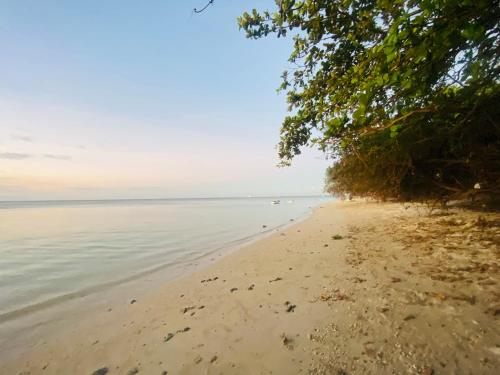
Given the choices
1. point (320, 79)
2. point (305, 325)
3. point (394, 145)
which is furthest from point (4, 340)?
point (394, 145)

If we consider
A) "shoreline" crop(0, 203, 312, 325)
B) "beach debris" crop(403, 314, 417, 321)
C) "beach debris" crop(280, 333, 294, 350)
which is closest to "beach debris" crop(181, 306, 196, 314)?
"beach debris" crop(280, 333, 294, 350)

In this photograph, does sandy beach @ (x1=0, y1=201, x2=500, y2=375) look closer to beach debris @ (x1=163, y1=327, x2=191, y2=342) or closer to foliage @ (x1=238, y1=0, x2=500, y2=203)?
beach debris @ (x1=163, y1=327, x2=191, y2=342)

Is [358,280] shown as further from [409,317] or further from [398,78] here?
[398,78]

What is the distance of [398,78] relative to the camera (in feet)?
11.1

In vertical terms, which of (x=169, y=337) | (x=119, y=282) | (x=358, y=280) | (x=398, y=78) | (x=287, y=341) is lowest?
(x=119, y=282)

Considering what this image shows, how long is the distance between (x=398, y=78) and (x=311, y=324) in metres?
3.45

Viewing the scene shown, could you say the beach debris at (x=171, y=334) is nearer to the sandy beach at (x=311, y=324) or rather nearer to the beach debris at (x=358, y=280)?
the sandy beach at (x=311, y=324)

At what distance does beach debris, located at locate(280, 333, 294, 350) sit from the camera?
3.39 meters

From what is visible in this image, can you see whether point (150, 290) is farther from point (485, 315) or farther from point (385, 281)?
point (485, 315)

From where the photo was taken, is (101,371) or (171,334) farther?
(171,334)

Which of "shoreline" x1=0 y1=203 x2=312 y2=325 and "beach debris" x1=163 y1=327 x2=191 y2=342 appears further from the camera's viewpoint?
"shoreline" x1=0 y1=203 x2=312 y2=325

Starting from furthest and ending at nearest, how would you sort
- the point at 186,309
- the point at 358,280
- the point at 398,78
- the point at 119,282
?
the point at 119,282 → the point at 358,280 → the point at 186,309 → the point at 398,78

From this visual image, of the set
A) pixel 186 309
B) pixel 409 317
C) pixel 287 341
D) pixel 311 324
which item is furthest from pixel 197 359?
pixel 409 317

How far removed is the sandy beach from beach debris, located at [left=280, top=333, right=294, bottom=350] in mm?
25
